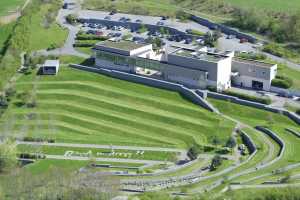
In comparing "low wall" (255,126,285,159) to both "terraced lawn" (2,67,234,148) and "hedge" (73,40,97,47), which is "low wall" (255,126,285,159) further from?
"hedge" (73,40,97,47)

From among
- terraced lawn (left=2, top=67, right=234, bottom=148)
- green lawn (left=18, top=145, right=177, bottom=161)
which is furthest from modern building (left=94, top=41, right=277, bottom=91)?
green lawn (left=18, top=145, right=177, bottom=161)

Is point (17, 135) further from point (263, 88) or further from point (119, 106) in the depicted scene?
point (263, 88)

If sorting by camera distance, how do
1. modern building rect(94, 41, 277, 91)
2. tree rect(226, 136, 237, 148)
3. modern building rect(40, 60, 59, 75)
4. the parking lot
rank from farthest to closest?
the parking lot
modern building rect(40, 60, 59, 75)
modern building rect(94, 41, 277, 91)
tree rect(226, 136, 237, 148)

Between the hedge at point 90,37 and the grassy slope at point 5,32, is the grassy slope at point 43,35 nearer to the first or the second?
the hedge at point 90,37

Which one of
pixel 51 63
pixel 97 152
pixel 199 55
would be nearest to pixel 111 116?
pixel 97 152

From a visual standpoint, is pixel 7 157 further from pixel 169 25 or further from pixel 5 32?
pixel 169 25

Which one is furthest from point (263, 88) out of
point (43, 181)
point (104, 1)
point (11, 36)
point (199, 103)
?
point (104, 1)
